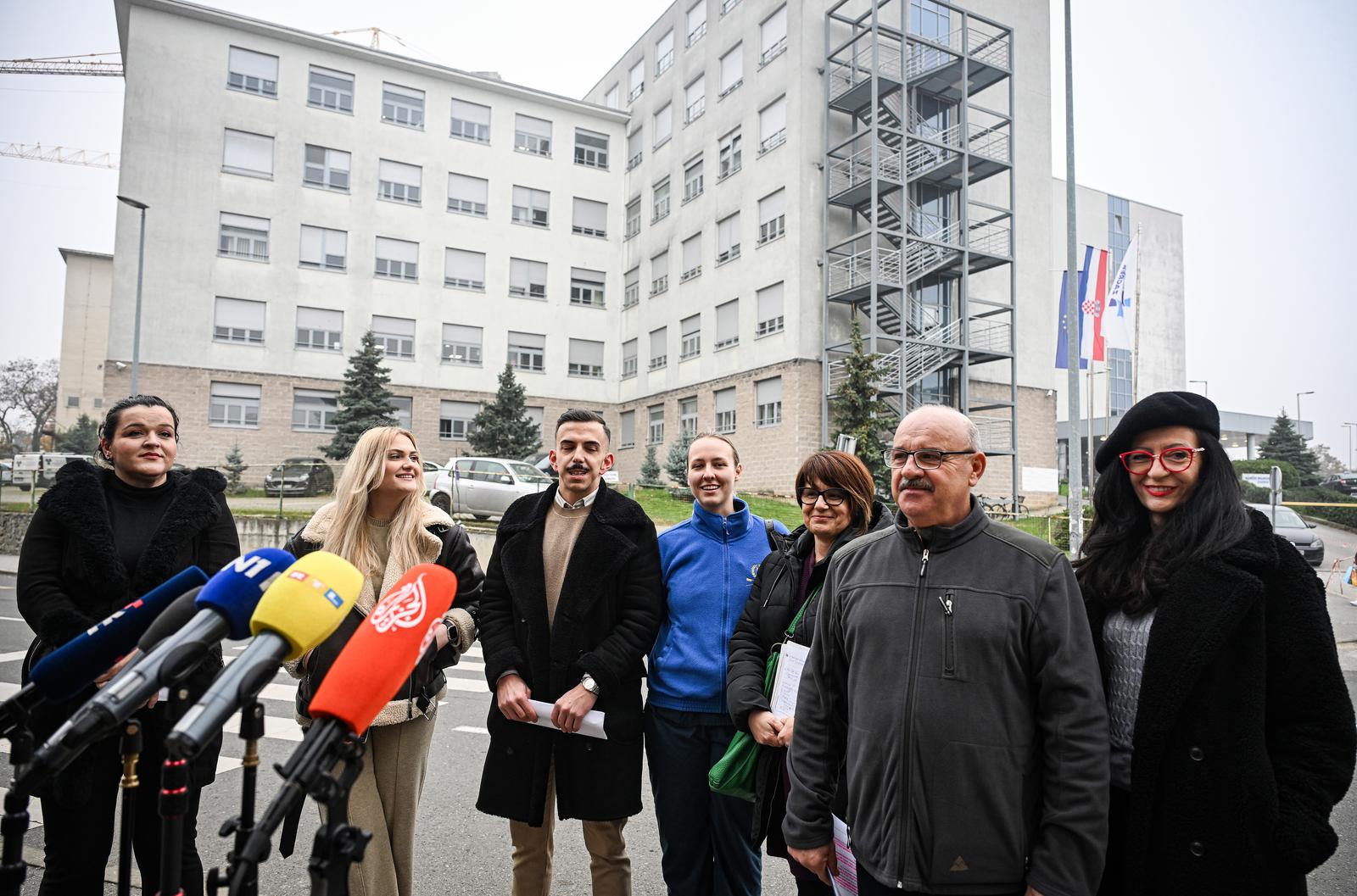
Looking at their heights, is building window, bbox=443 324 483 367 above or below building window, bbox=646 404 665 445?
above

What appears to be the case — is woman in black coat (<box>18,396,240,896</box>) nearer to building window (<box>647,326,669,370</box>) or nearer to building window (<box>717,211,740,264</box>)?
building window (<box>717,211,740,264</box>)

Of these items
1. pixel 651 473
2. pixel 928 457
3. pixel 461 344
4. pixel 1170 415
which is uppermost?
pixel 461 344

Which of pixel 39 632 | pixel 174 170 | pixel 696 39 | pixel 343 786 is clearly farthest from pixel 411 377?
pixel 343 786

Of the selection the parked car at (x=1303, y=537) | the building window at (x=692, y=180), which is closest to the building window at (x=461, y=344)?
the building window at (x=692, y=180)

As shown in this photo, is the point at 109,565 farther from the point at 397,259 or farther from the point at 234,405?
the point at 397,259

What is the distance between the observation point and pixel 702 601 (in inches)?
149

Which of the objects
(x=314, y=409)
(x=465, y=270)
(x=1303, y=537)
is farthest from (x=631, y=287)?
(x=1303, y=537)

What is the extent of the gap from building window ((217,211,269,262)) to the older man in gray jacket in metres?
37.4

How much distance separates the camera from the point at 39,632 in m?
3.30

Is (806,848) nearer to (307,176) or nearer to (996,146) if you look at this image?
(996,146)

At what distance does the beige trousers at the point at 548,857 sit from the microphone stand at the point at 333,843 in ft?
7.07

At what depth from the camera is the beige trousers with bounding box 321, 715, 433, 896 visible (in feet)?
11.1

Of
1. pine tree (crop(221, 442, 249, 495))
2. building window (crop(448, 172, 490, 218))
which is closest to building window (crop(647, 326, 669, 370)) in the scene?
building window (crop(448, 172, 490, 218))

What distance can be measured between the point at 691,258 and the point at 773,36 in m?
9.13
